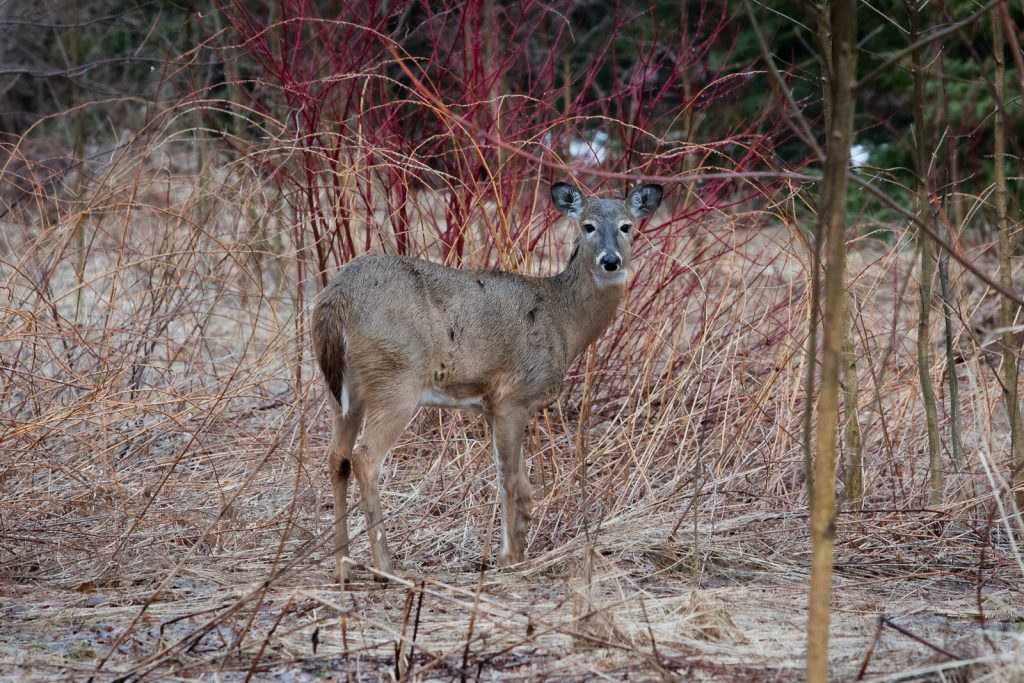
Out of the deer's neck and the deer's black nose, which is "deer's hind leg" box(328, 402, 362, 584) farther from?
the deer's black nose

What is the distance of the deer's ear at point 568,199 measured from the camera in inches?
242

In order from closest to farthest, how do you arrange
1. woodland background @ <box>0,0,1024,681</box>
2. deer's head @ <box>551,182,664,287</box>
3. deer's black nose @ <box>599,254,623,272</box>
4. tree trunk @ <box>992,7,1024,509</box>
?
woodland background @ <box>0,0,1024,681</box>
tree trunk @ <box>992,7,1024,509</box>
deer's black nose @ <box>599,254,623,272</box>
deer's head @ <box>551,182,664,287</box>

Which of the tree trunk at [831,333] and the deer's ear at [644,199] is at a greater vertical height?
the deer's ear at [644,199]

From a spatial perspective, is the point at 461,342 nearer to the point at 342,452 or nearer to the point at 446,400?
the point at 446,400

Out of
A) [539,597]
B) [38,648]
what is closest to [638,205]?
[539,597]

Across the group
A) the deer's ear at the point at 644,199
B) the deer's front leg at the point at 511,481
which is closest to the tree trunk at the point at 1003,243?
the deer's ear at the point at 644,199

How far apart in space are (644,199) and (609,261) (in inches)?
25.1

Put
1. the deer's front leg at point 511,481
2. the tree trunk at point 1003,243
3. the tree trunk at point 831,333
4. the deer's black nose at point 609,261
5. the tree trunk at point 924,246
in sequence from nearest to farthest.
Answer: the tree trunk at point 831,333 < the tree trunk at point 924,246 < the tree trunk at point 1003,243 < the deer's front leg at point 511,481 < the deer's black nose at point 609,261

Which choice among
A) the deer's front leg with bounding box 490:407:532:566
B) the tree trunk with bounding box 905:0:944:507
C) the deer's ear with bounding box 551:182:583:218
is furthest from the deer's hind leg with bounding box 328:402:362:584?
the tree trunk with bounding box 905:0:944:507

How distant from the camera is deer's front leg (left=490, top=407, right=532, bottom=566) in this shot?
5.47 meters

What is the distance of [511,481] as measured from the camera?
5.58 metres

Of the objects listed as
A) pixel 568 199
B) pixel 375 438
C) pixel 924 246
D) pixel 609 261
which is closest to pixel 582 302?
pixel 609 261

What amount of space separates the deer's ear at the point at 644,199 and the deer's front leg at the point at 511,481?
4.32 feet

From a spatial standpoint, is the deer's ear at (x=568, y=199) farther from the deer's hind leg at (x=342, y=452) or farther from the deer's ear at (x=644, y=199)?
the deer's hind leg at (x=342, y=452)
